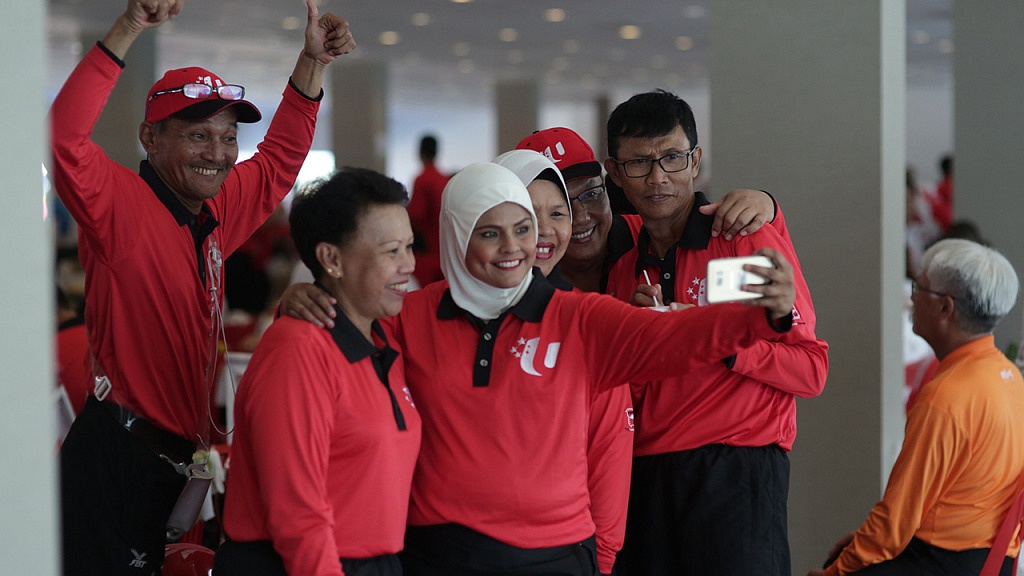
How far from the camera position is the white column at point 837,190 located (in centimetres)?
371

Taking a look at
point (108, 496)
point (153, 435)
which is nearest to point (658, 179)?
point (153, 435)

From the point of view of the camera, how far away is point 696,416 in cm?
259

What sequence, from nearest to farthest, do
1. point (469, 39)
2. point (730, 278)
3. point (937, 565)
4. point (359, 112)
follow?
1. point (730, 278)
2. point (937, 565)
3. point (469, 39)
4. point (359, 112)

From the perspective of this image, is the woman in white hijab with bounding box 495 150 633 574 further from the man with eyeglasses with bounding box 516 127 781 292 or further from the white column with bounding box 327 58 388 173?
the white column with bounding box 327 58 388 173

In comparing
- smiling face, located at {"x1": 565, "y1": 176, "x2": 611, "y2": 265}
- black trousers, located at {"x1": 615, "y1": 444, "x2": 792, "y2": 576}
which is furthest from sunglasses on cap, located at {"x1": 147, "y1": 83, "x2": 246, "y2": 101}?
black trousers, located at {"x1": 615, "y1": 444, "x2": 792, "y2": 576}

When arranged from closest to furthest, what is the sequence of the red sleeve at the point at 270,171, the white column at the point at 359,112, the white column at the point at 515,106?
the red sleeve at the point at 270,171
the white column at the point at 359,112
the white column at the point at 515,106

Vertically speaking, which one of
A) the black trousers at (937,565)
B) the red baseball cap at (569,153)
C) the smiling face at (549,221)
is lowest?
the black trousers at (937,565)

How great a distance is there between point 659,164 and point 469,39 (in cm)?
1183

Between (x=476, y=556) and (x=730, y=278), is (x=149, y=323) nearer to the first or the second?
(x=476, y=556)

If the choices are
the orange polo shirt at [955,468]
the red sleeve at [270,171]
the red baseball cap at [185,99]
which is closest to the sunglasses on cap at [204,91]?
the red baseball cap at [185,99]

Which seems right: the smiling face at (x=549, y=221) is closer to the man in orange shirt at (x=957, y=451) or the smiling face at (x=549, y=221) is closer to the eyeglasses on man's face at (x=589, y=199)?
the eyeglasses on man's face at (x=589, y=199)

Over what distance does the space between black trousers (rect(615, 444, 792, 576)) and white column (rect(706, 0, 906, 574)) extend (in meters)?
1.28

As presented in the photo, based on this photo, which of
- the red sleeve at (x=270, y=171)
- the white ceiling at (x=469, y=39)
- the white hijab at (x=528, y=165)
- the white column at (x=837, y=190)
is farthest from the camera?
the white ceiling at (x=469, y=39)

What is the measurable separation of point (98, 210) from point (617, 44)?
1293 centimetres
